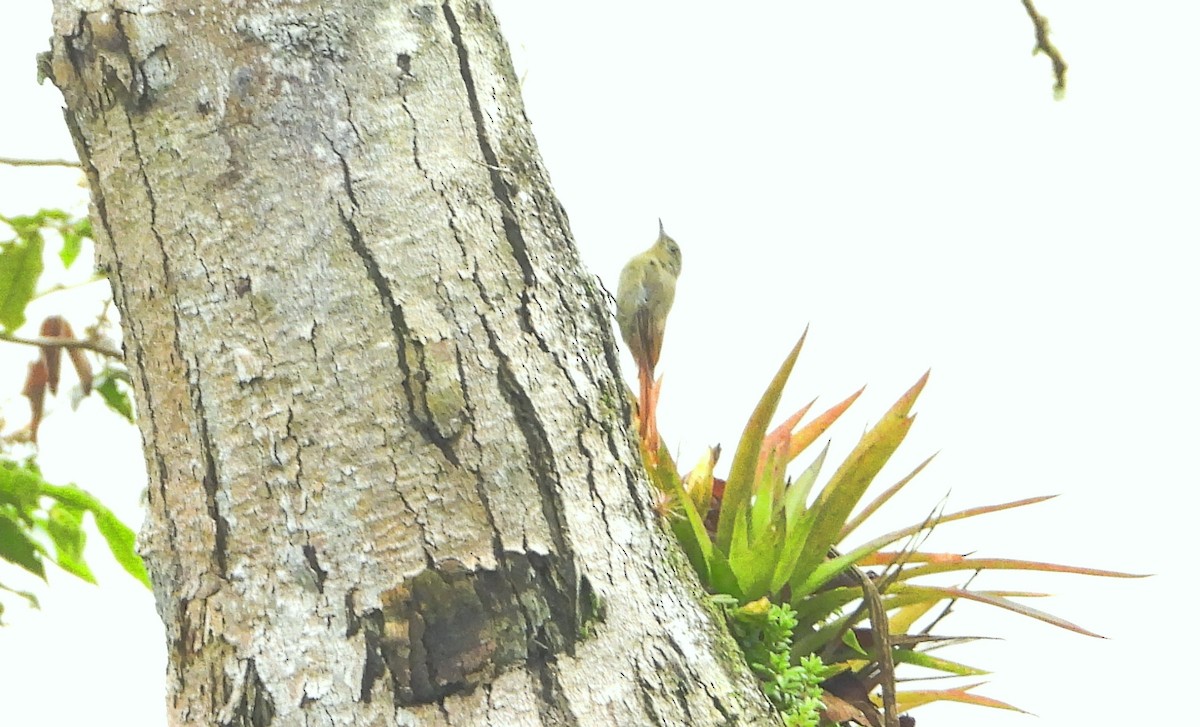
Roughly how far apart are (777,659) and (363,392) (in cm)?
47

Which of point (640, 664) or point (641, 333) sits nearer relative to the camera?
point (640, 664)

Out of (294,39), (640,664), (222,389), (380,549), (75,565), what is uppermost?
(294,39)

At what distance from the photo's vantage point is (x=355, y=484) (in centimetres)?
80

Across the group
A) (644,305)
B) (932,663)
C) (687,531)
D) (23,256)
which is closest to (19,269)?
(23,256)

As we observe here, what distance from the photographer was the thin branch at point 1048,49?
1344 mm

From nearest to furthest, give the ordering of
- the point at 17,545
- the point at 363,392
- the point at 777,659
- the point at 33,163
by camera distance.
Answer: the point at 363,392
the point at 777,659
the point at 33,163
the point at 17,545

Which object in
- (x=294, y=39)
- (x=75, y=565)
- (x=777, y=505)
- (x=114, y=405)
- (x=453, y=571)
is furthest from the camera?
(x=114, y=405)

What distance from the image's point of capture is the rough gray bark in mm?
787

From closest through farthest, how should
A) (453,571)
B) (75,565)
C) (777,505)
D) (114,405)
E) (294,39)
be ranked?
(453,571) → (294,39) → (777,505) → (75,565) → (114,405)

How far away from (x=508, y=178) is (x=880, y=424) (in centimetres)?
47

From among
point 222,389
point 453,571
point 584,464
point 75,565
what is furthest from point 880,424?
point 75,565

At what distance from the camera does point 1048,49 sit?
136 centimetres

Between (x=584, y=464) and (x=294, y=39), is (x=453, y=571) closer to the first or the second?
(x=584, y=464)

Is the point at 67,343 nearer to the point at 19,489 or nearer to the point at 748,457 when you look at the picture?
the point at 19,489
